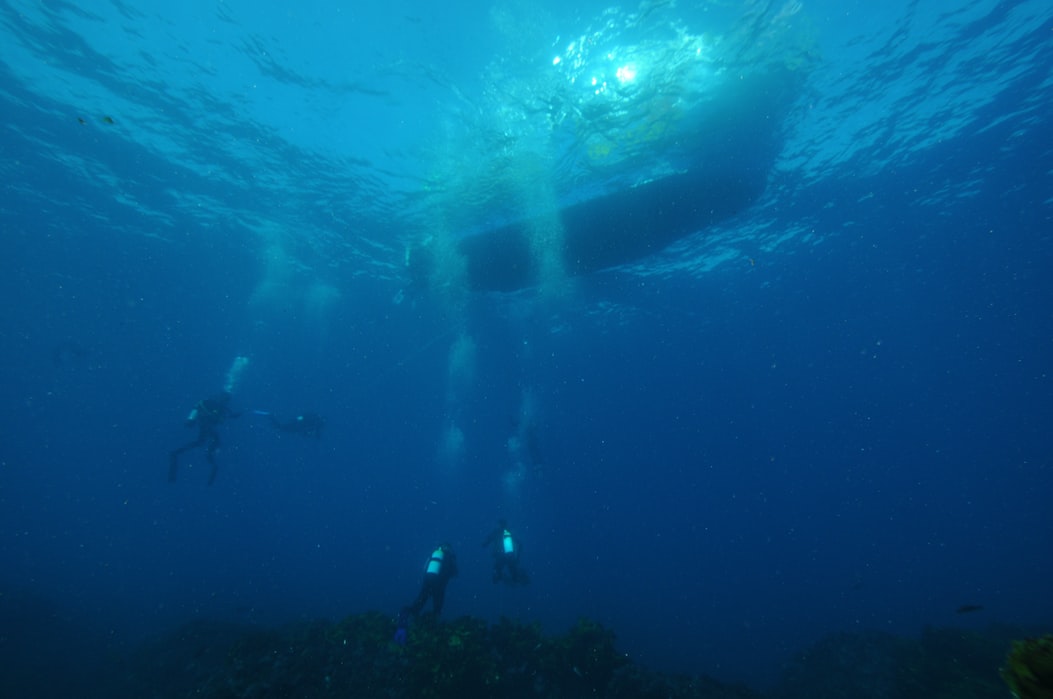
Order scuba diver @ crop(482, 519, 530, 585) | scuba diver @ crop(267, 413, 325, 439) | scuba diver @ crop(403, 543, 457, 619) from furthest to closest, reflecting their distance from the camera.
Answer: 1. scuba diver @ crop(267, 413, 325, 439)
2. scuba diver @ crop(482, 519, 530, 585)
3. scuba diver @ crop(403, 543, 457, 619)

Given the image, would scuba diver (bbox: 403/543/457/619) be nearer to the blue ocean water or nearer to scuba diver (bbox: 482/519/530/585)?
scuba diver (bbox: 482/519/530/585)

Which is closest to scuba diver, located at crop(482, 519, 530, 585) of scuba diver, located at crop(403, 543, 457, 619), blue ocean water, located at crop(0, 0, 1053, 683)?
scuba diver, located at crop(403, 543, 457, 619)

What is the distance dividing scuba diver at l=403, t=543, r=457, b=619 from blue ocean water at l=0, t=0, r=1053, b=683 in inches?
423

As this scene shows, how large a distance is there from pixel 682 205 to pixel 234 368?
49.0 metres

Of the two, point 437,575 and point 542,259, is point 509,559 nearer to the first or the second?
point 437,575

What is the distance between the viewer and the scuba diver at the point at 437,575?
10.1 m

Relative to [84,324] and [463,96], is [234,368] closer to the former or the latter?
[84,324]

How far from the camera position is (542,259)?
17344 mm

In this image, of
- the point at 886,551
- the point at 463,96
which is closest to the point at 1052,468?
the point at 886,551

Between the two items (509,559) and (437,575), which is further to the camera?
(509,559)

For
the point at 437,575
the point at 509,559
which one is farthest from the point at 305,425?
the point at 437,575

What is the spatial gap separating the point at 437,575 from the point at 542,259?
1151 centimetres

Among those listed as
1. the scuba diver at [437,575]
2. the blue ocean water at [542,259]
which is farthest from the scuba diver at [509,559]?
the blue ocean water at [542,259]

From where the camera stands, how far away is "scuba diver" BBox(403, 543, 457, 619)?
1010 cm
